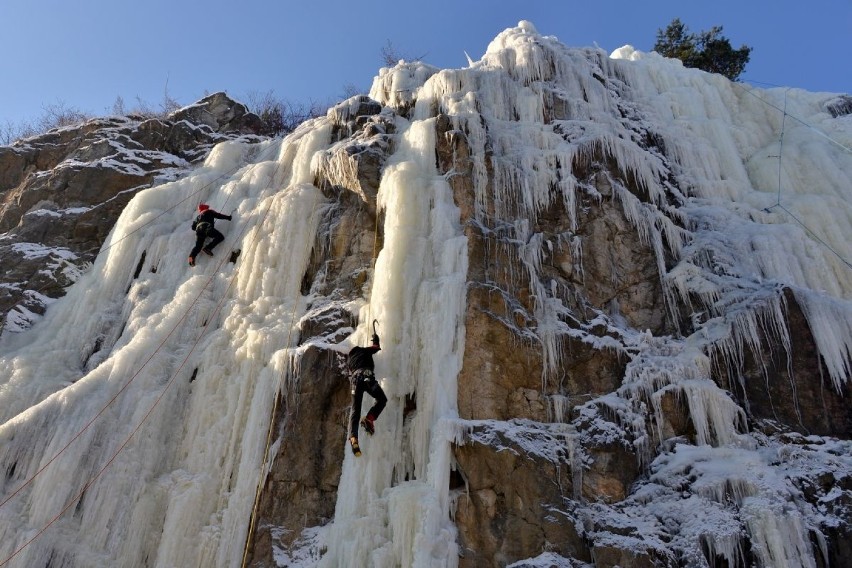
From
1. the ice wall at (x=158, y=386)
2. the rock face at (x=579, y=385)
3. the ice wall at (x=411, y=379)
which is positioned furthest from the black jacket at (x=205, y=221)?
the ice wall at (x=411, y=379)

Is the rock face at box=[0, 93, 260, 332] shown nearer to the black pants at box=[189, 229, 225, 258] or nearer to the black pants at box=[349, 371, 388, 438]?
the black pants at box=[189, 229, 225, 258]

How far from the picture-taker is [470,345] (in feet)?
30.0

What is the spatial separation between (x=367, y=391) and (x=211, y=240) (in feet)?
16.0

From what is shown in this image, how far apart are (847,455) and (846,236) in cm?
553

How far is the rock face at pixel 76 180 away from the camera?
1259 centimetres

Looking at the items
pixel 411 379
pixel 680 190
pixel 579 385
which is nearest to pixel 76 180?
pixel 411 379

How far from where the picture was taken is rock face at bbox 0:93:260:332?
496 inches

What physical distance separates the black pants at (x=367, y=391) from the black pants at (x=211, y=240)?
4.55m

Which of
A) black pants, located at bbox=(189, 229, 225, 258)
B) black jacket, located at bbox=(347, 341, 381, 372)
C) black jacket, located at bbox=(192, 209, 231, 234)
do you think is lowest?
black jacket, located at bbox=(347, 341, 381, 372)

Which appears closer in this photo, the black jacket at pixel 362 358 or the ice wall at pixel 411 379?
the ice wall at pixel 411 379

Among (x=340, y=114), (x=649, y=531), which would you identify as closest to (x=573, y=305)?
(x=649, y=531)

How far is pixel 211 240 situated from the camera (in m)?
11.6

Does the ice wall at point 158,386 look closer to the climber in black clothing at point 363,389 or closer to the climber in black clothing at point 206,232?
the climber in black clothing at point 206,232

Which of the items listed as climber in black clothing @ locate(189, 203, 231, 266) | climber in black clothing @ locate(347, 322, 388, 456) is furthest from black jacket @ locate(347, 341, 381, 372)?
climber in black clothing @ locate(189, 203, 231, 266)
